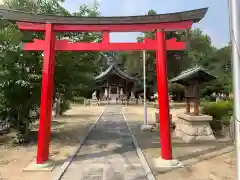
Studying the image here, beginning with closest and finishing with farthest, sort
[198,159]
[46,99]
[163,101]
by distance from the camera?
[46,99] → [163,101] → [198,159]

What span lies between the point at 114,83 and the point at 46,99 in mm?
39313

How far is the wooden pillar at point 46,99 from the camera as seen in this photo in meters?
7.75

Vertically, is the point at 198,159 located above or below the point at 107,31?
below

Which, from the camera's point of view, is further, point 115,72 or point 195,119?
point 115,72

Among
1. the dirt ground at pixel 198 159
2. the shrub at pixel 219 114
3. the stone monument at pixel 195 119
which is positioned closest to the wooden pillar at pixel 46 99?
the dirt ground at pixel 198 159

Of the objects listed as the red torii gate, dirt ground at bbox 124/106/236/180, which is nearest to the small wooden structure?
dirt ground at bbox 124/106/236/180

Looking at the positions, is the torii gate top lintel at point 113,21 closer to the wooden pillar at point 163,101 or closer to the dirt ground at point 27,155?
the wooden pillar at point 163,101

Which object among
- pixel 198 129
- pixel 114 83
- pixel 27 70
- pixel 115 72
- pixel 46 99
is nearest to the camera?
pixel 46 99

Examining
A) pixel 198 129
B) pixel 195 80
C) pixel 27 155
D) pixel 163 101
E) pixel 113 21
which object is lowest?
pixel 27 155

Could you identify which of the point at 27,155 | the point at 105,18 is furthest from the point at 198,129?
the point at 27,155

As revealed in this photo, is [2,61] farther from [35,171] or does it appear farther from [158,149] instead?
[158,149]

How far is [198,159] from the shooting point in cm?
835

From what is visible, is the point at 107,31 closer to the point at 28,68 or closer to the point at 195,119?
the point at 28,68

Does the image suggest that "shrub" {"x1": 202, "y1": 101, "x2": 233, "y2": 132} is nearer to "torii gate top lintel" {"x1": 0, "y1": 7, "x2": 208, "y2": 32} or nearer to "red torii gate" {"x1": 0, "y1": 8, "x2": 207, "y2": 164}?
"red torii gate" {"x1": 0, "y1": 8, "x2": 207, "y2": 164}
